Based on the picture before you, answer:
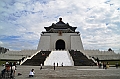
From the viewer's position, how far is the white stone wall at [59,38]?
42.3m

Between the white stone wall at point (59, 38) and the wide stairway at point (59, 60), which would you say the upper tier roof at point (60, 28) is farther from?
the wide stairway at point (59, 60)

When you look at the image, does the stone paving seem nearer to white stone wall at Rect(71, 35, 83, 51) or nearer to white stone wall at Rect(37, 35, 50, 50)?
white stone wall at Rect(71, 35, 83, 51)

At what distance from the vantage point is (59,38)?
143 feet

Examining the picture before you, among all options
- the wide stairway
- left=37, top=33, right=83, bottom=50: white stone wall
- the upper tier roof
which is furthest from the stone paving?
the upper tier roof

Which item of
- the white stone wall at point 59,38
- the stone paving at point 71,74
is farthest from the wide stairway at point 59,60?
the white stone wall at point 59,38

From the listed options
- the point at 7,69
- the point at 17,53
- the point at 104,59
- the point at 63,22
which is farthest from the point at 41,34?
the point at 7,69

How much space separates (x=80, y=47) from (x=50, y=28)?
11645 millimetres

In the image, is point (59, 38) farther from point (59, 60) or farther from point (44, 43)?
point (59, 60)

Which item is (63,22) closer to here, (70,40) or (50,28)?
(50,28)

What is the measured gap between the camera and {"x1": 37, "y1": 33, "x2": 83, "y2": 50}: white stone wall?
42319 mm

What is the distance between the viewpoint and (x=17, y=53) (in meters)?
32.8

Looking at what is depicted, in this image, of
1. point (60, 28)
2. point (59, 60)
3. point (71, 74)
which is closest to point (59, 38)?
point (60, 28)

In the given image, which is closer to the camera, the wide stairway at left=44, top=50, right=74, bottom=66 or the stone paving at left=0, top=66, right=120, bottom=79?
the stone paving at left=0, top=66, right=120, bottom=79

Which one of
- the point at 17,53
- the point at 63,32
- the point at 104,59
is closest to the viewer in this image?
the point at 104,59
